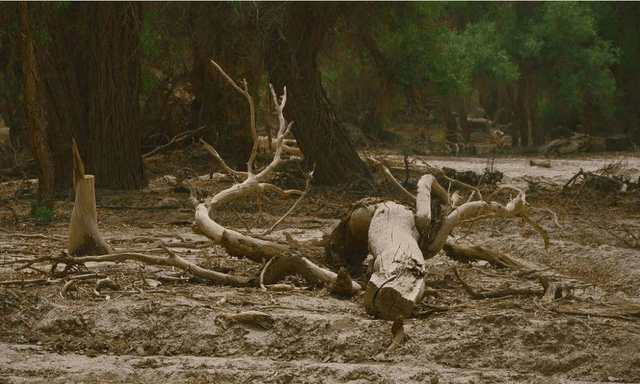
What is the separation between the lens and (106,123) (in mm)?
14688

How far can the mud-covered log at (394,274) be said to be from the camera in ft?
20.8

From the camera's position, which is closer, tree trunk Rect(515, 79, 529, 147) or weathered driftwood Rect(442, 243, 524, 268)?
weathered driftwood Rect(442, 243, 524, 268)

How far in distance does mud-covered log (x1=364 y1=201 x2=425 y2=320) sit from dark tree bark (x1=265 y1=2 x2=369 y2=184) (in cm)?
782

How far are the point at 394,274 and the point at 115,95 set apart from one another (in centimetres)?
904

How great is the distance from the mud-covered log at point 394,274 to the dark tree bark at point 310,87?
7.82m

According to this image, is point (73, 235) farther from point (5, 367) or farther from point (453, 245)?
point (453, 245)

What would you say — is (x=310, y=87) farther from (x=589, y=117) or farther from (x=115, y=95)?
(x=589, y=117)

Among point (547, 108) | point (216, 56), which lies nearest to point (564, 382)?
point (216, 56)

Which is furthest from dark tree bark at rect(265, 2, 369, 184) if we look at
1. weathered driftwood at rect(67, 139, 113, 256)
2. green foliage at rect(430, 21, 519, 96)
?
weathered driftwood at rect(67, 139, 113, 256)

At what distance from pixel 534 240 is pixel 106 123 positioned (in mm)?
6892

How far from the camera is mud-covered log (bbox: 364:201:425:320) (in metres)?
6.34

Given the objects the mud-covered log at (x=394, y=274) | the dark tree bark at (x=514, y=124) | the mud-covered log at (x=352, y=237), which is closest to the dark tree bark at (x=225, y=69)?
the mud-covered log at (x=352, y=237)

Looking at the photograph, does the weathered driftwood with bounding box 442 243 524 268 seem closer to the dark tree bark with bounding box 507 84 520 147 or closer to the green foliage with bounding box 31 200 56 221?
the green foliage with bounding box 31 200 56 221

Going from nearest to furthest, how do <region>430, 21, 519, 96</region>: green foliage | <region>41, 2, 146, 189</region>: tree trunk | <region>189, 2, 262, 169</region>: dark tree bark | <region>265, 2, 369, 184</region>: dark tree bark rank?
<region>41, 2, 146, 189</region>: tree trunk → <region>265, 2, 369, 184</region>: dark tree bark → <region>189, 2, 262, 169</region>: dark tree bark → <region>430, 21, 519, 96</region>: green foliage
